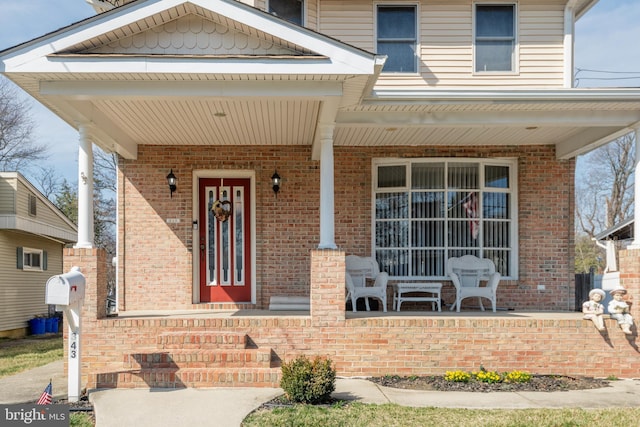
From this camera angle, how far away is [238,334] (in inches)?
304

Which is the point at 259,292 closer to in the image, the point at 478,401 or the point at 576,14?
the point at 478,401

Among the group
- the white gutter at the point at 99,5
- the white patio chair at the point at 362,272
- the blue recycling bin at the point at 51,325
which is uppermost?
the white gutter at the point at 99,5

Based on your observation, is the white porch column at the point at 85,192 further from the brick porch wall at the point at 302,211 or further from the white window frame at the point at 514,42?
the white window frame at the point at 514,42

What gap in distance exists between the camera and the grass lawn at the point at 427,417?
5.50m

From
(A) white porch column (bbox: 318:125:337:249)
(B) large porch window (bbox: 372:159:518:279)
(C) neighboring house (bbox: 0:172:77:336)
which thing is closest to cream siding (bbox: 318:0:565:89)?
(B) large porch window (bbox: 372:159:518:279)

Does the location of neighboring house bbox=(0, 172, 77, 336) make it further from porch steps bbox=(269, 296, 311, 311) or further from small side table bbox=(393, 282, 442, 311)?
small side table bbox=(393, 282, 442, 311)

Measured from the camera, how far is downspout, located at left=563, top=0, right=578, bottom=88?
9477 millimetres

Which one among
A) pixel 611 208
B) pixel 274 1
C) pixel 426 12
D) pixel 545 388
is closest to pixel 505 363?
pixel 545 388

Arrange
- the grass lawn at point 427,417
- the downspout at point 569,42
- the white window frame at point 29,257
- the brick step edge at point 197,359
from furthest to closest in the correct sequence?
the white window frame at point 29,257, the downspout at point 569,42, the brick step edge at point 197,359, the grass lawn at point 427,417

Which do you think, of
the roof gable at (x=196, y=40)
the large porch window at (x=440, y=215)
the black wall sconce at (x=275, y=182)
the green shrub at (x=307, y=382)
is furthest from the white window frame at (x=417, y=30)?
the green shrub at (x=307, y=382)

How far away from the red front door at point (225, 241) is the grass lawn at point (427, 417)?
4731mm

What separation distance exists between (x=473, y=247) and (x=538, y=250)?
1108 mm

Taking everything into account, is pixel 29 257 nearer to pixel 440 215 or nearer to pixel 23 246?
pixel 23 246

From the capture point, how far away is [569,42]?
9.57m
